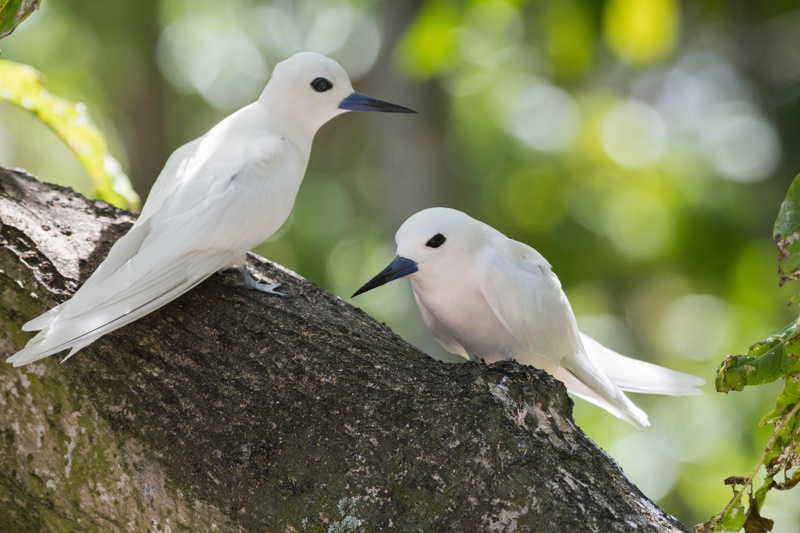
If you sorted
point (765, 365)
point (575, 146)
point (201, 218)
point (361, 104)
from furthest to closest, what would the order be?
point (575, 146)
point (361, 104)
point (201, 218)
point (765, 365)

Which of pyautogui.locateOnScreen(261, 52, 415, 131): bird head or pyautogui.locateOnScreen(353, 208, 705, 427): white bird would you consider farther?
pyautogui.locateOnScreen(261, 52, 415, 131): bird head

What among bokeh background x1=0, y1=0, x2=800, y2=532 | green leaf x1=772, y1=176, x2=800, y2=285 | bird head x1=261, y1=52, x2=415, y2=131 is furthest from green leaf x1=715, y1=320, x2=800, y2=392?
bokeh background x1=0, y1=0, x2=800, y2=532

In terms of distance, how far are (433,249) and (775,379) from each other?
5.11 feet

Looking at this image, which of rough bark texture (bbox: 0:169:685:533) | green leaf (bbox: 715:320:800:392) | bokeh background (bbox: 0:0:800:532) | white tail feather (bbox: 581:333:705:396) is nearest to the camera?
rough bark texture (bbox: 0:169:685:533)

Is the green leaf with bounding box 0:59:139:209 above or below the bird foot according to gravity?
below

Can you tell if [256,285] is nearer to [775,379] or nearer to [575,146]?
[775,379]

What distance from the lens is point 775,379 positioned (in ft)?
8.18

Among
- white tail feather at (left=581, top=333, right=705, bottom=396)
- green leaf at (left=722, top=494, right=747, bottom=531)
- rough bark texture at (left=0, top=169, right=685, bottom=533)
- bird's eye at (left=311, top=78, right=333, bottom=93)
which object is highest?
white tail feather at (left=581, top=333, right=705, bottom=396)

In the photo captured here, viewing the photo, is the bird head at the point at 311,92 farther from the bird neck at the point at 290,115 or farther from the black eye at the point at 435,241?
the black eye at the point at 435,241

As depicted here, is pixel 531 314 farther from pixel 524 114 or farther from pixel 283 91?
pixel 524 114

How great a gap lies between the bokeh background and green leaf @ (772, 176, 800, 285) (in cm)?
296

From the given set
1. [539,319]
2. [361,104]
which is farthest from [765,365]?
[361,104]

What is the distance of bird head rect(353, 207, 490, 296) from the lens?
368 centimetres

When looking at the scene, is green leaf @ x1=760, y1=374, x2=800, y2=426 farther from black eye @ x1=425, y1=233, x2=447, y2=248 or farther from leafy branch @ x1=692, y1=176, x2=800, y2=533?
black eye @ x1=425, y1=233, x2=447, y2=248
